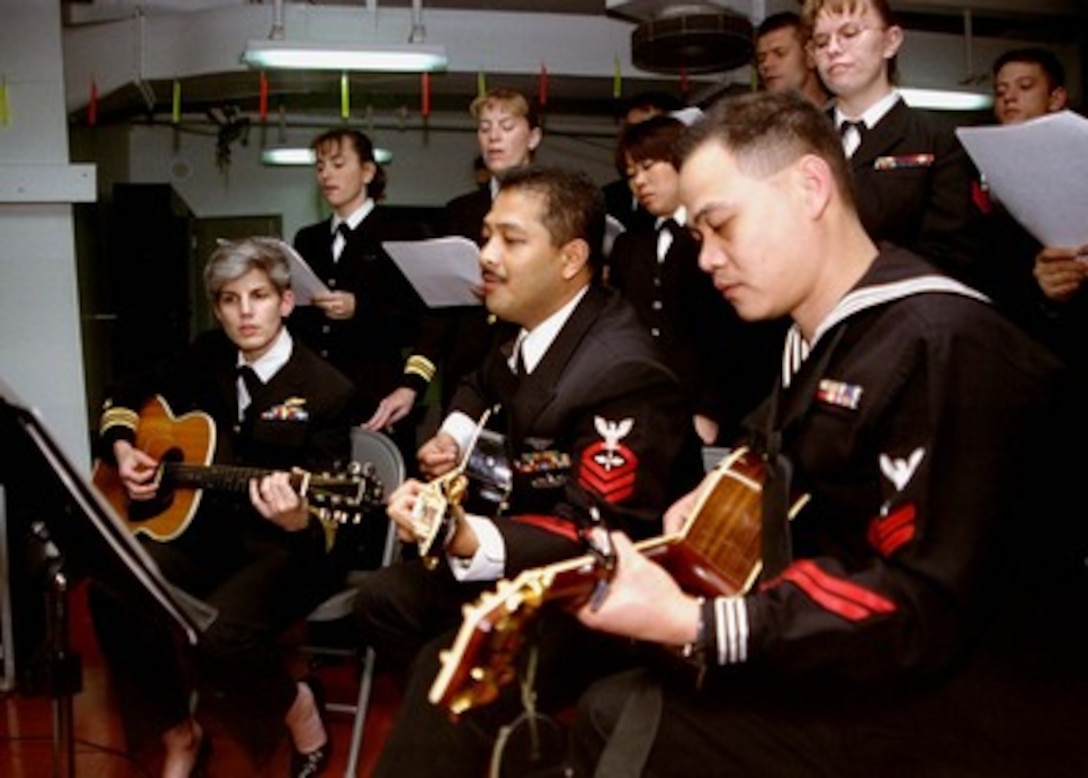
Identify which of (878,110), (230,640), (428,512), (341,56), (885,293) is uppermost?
(341,56)

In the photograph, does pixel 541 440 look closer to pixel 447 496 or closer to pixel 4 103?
pixel 447 496

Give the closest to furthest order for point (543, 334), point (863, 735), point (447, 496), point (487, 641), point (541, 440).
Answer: point (487, 641) → point (863, 735) → point (447, 496) → point (541, 440) → point (543, 334)

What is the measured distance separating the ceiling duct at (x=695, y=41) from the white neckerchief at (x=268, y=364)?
3434mm

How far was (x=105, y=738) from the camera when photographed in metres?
3.16

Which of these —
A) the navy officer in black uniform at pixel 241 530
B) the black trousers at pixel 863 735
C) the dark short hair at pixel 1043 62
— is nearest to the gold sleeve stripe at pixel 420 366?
the navy officer in black uniform at pixel 241 530

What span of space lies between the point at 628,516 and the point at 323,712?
1.46m

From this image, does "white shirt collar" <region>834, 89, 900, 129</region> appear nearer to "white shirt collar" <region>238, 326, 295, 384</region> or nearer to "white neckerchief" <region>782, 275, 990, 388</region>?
"white neckerchief" <region>782, 275, 990, 388</region>

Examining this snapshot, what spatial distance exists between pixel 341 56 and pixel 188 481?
4.04 metres

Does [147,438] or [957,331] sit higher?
[957,331]

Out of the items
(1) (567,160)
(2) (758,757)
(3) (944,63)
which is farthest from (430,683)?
(1) (567,160)

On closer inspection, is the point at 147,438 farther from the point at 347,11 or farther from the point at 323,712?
the point at 347,11

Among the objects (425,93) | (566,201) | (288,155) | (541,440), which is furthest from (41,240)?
(541,440)

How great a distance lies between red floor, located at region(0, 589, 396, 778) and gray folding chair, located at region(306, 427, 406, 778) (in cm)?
22

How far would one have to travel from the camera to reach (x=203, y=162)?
34.7ft
